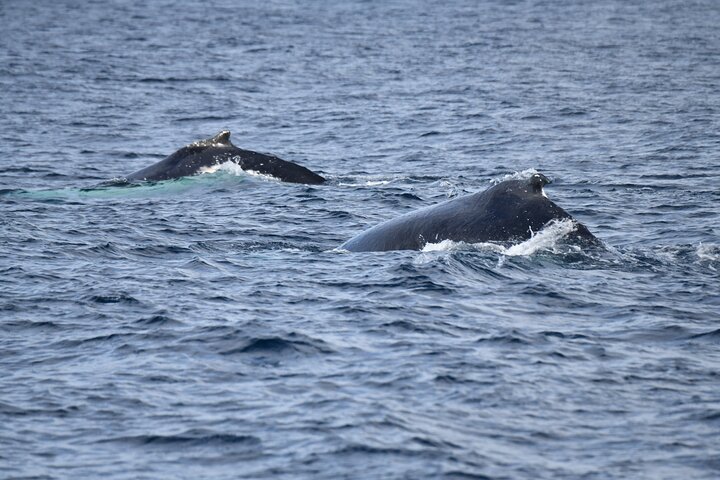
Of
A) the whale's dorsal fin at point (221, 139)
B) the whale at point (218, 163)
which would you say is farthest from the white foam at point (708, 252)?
the whale's dorsal fin at point (221, 139)

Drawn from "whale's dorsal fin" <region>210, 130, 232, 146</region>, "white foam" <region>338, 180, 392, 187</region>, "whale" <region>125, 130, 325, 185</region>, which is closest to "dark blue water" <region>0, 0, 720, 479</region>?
"white foam" <region>338, 180, 392, 187</region>

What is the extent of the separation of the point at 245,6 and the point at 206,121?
148 ft

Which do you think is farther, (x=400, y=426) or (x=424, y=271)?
(x=424, y=271)

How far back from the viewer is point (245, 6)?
79.7 meters

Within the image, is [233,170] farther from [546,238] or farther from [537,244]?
[546,238]

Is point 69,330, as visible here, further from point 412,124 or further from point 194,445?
point 412,124

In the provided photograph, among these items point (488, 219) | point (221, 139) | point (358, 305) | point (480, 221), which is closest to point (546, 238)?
point (488, 219)

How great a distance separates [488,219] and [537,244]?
68 centimetres

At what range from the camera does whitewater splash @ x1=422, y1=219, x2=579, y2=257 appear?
15.9 m

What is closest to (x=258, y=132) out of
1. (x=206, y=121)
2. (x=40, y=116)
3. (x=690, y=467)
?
(x=206, y=121)

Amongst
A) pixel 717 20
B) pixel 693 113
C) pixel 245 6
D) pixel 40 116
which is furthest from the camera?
pixel 245 6

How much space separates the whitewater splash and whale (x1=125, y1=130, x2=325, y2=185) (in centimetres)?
811

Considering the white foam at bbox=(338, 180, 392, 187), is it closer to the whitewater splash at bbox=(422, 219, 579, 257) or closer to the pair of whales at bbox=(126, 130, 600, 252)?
the pair of whales at bbox=(126, 130, 600, 252)

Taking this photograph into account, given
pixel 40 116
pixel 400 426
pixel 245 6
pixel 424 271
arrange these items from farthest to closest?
pixel 245 6 → pixel 40 116 → pixel 424 271 → pixel 400 426
